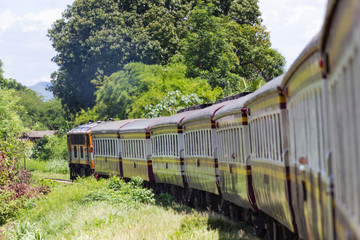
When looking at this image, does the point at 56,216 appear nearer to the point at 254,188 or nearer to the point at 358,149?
the point at 254,188

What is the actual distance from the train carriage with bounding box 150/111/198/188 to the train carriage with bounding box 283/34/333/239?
12.0 meters

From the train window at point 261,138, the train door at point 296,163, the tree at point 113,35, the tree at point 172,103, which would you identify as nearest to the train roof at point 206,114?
the train window at point 261,138

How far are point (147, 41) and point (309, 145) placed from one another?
44.3 m

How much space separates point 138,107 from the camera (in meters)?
43.3

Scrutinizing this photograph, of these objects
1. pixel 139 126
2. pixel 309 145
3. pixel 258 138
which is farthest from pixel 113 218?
pixel 309 145

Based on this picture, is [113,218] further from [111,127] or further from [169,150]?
[111,127]

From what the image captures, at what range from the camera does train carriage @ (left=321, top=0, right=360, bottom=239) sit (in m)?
3.40

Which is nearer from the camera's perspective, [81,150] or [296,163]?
[296,163]

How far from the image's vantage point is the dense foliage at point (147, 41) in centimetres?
4641

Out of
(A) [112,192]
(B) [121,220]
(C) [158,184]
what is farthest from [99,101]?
(B) [121,220]

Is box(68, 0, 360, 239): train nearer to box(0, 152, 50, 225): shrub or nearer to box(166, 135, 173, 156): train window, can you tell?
box(166, 135, 173, 156): train window

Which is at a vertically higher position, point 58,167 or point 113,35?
point 113,35

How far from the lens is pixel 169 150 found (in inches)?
843

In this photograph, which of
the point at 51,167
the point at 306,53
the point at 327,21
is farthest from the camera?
the point at 51,167
